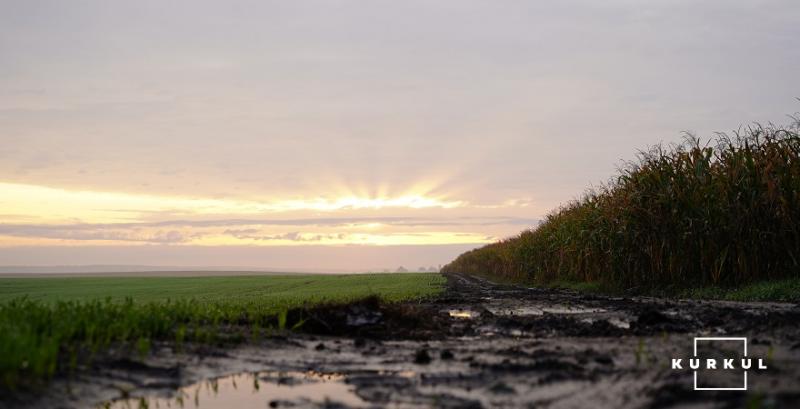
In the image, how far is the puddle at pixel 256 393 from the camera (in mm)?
5105

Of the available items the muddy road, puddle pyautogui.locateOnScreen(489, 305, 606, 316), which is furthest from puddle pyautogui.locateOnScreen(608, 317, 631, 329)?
puddle pyautogui.locateOnScreen(489, 305, 606, 316)

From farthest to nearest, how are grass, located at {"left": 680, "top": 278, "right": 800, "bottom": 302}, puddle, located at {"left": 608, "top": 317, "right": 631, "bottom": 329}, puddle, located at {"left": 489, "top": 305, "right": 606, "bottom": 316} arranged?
grass, located at {"left": 680, "top": 278, "right": 800, "bottom": 302}
puddle, located at {"left": 489, "top": 305, "right": 606, "bottom": 316}
puddle, located at {"left": 608, "top": 317, "right": 631, "bottom": 329}

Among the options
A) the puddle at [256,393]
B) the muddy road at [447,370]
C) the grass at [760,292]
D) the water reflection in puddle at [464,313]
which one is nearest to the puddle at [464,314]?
the water reflection in puddle at [464,313]

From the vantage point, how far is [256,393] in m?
5.55

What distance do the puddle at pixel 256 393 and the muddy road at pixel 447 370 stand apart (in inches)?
0.5

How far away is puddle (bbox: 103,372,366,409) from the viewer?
201 inches

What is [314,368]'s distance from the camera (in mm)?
6387

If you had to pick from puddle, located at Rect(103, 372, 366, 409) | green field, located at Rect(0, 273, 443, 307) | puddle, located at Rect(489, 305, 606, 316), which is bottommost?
green field, located at Rect(0, 273, 443, 307)

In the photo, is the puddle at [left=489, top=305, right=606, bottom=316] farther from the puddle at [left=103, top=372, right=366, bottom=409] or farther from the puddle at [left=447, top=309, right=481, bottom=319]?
the puddle at [left=103, top=372, right=366, bottom=409]

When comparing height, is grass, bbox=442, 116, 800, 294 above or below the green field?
above

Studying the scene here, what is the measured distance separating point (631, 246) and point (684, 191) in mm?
2546

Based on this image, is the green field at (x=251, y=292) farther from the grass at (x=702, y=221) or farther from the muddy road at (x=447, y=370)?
the grass at (x=702, y=221)

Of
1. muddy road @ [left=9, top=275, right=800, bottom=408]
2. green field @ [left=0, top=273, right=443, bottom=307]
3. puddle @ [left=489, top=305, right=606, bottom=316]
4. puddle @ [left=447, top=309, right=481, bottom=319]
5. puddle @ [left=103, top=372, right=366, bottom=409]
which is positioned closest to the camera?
muddy road @ [left=9, top=275, right=800, bottom=408]

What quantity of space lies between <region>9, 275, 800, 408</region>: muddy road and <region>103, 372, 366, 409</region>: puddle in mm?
12
